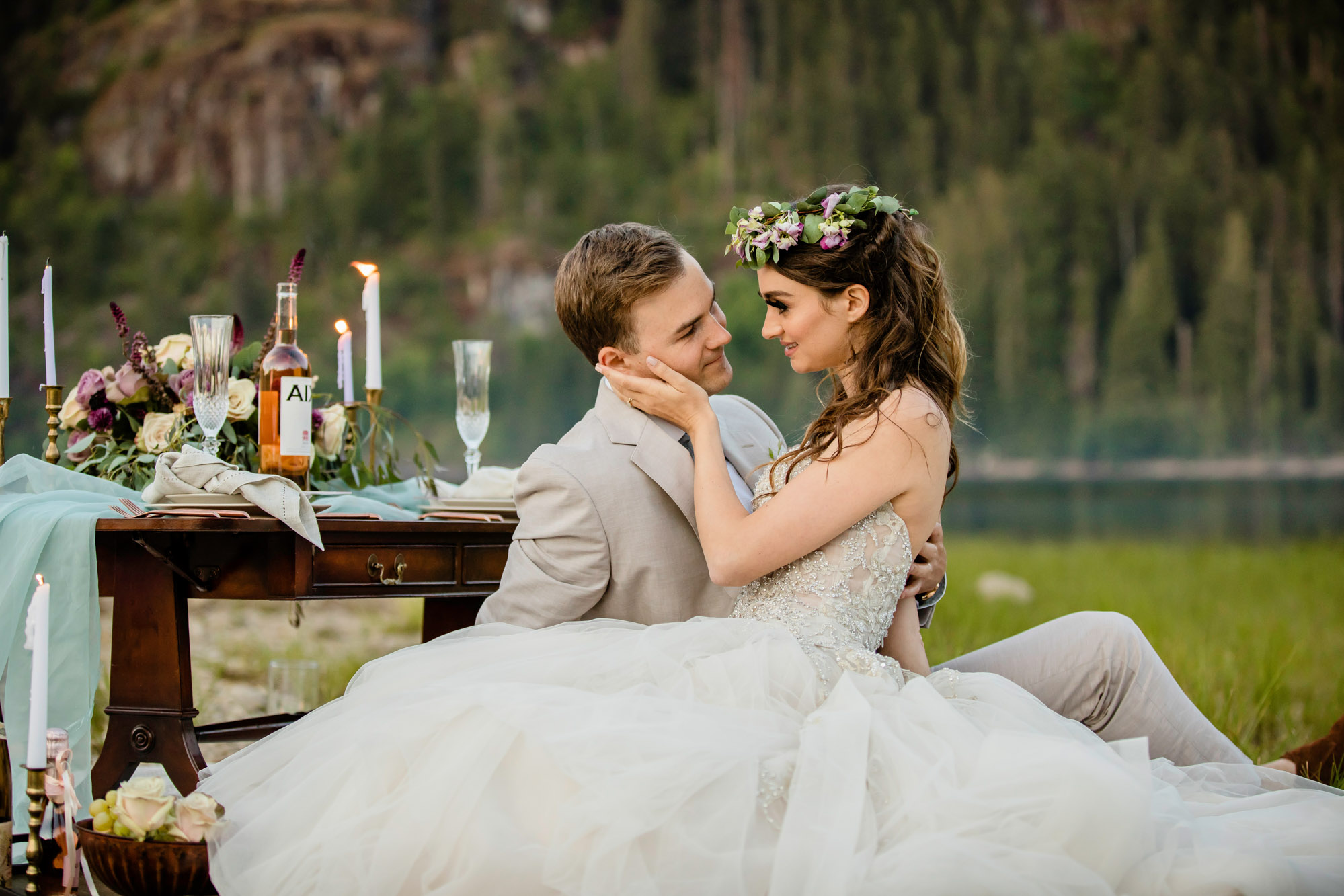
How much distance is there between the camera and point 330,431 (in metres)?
2.18

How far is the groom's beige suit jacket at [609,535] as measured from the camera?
1726 millimetres

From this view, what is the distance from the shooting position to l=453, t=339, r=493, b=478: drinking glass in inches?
92.2

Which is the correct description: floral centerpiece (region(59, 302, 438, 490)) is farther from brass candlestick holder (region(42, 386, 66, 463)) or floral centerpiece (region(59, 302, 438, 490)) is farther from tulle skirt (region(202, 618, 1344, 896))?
tulle skirt (region(202, 618, 1344, 896))

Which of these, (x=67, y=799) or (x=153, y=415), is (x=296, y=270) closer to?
(x=153, y=415)

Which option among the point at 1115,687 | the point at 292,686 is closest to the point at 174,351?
the point at 292,686

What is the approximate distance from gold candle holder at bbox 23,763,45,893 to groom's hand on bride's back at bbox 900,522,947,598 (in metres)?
1.16

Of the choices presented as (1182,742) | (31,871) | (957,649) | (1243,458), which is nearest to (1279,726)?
(957,649)

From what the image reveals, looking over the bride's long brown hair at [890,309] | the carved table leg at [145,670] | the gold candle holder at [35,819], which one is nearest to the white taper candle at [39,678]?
the gold candle holder at [35,819]

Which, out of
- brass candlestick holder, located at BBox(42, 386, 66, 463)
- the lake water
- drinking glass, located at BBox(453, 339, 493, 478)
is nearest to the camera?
brass candlestick holder, located at BBox(42, 386, 66, 463)

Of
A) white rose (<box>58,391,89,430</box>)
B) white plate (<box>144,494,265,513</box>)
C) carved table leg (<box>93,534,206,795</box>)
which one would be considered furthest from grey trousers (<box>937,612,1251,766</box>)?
white rose (<box>58,391,89,430</box>)

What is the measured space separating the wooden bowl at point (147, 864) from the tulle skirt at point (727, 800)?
8 cm

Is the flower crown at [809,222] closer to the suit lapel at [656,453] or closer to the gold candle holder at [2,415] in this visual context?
the suit lapel at [656,453]

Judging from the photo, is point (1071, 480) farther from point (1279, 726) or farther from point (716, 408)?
point (716, 408)

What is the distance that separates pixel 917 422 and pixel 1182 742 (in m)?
0.64
